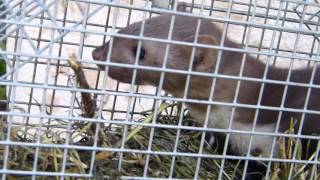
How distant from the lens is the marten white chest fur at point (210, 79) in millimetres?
1729

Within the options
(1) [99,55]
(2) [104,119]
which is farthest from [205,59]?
(2) [104,119]

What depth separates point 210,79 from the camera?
72.4 inches

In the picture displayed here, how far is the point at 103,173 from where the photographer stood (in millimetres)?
1476

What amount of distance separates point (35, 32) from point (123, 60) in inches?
48.2

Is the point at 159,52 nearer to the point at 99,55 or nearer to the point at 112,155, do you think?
the point at 99,55

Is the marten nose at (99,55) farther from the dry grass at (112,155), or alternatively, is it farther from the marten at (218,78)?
the dry grass at (112,155)

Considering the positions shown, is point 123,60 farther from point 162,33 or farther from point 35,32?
point 35,32

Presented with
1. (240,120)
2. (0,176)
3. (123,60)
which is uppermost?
(123,60)

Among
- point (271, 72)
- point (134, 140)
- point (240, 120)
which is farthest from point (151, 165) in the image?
point (271, 72)

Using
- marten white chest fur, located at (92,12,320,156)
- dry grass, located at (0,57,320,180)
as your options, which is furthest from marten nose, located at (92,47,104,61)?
dry grass, located at (0,57,320,180)

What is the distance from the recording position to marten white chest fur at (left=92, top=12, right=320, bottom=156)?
1.73 metres

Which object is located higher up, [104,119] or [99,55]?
[99,55]

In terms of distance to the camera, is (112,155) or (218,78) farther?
(218,78)

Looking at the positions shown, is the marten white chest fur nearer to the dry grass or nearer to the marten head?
the marten head
